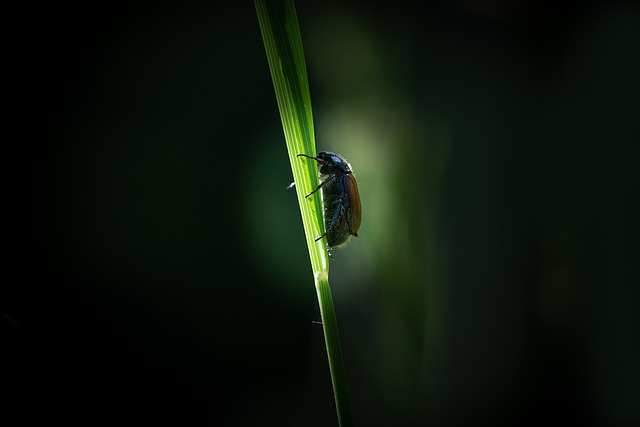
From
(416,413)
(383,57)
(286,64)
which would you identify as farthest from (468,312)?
(286,64)

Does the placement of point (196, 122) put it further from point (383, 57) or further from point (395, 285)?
point (395, 285)

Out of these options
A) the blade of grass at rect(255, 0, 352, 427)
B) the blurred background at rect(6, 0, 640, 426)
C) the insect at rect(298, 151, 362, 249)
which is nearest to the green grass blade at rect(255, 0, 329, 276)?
the blade of grass at rect(255, 0, 352, 427)

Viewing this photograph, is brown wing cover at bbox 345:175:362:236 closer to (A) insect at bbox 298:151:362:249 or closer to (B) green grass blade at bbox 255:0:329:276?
(A) insect at bbox 298:151:362:249

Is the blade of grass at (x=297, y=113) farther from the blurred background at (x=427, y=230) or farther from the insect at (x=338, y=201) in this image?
the blurred background at (x=427, y=230)

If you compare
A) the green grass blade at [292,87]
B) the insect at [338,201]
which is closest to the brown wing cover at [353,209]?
the insect at [338,201]

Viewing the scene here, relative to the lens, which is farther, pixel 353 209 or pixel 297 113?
pixel 353 209

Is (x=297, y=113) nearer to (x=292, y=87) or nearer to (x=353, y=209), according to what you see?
(x=292, y=87)

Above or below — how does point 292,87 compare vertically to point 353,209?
above

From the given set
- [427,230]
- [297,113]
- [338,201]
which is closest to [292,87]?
[297,113]
